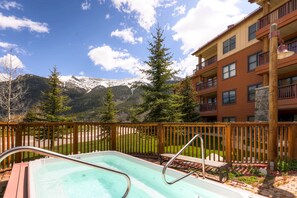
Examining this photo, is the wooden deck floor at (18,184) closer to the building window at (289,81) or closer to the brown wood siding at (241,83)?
the building window at (289,81)

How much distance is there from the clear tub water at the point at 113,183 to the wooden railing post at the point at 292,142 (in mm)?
4553

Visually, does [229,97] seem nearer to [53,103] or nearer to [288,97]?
[288,97]

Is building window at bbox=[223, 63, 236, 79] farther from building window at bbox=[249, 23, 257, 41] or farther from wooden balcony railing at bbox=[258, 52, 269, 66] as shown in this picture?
wooden balcony railing at bbox=[258, 52, 269, 66]

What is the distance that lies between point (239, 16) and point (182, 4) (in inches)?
443

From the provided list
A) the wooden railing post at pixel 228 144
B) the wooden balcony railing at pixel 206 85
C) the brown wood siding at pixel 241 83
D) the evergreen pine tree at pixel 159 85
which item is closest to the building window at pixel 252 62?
the brown wood siding at pixel 241 83

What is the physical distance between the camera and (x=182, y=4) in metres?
13.1

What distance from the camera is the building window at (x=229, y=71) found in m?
21.7

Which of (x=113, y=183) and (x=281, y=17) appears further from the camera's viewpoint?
(x=281, y=17)

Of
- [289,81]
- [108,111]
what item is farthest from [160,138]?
[108,111]

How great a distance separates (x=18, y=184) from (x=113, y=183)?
2725 mm

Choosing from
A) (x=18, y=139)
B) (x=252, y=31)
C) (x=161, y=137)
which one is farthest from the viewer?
(x=252, y=31)

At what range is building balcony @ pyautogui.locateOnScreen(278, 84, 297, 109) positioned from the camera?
13.6 m

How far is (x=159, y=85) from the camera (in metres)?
16.1

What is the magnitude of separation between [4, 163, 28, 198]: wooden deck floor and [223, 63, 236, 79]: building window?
2063 cm
